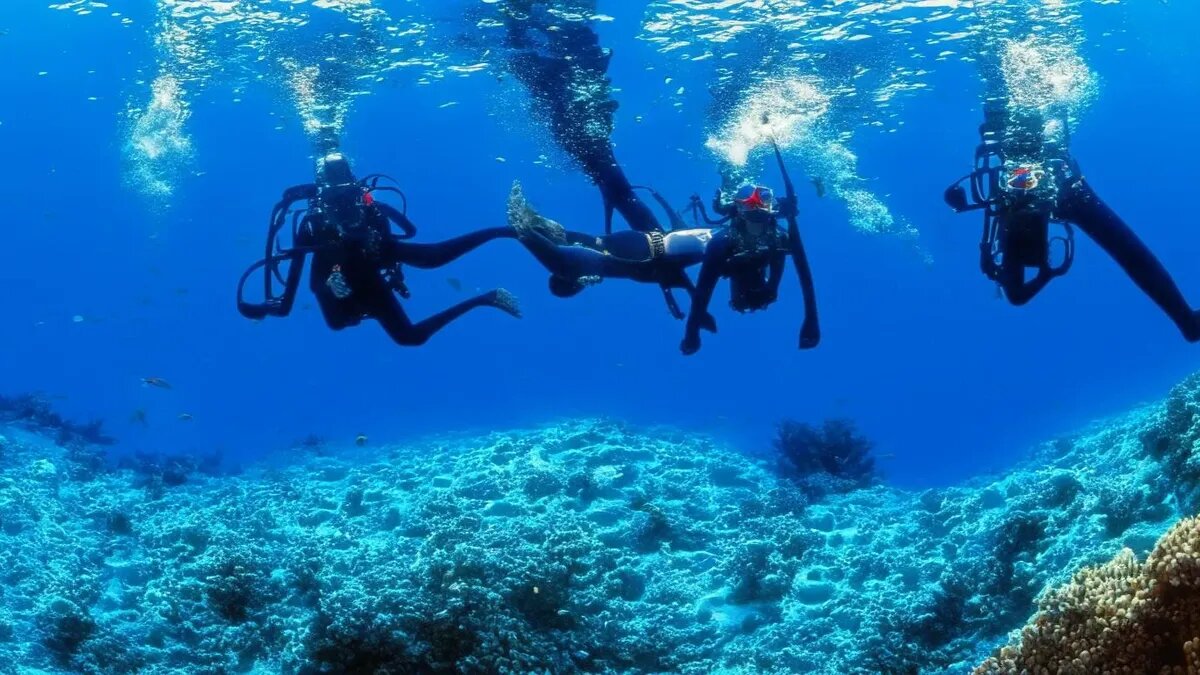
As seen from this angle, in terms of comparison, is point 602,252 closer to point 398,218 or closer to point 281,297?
point 398,218

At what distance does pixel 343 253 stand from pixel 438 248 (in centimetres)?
129

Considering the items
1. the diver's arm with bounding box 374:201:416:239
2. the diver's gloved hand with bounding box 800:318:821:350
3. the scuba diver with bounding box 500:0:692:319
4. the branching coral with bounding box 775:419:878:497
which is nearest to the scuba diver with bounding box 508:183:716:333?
the diver's gloved hand with bounding box 800:318:821:350

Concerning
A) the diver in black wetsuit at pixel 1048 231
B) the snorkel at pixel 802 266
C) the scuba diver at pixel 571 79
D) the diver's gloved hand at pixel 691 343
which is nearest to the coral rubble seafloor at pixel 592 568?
the diver in black wetsuit at pixel 1048 231

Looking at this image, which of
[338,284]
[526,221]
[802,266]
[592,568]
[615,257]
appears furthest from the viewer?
[338,284]

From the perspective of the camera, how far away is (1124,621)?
3.20 metres

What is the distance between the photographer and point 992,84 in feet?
65.1

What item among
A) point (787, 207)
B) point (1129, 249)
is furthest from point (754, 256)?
point (1129, 249)

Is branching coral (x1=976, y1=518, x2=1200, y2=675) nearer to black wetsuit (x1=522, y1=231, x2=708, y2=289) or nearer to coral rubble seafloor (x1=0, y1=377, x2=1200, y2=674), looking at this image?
coral rubble seafloor (x1=0, y1=377, x2=1200, y2=674)

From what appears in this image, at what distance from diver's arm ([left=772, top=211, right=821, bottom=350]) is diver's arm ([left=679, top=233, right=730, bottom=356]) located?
0.68 meters

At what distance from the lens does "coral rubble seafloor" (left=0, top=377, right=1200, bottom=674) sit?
6.79 m

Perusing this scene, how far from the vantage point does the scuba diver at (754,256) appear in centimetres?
755

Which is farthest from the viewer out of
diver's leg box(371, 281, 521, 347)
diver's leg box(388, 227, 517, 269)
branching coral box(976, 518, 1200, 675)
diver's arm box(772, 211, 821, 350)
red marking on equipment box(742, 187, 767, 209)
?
diver's leg box(371, 281, 521, 347)

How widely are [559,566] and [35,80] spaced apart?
3677 centimetres

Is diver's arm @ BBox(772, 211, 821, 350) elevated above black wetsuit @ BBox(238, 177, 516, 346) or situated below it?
below
